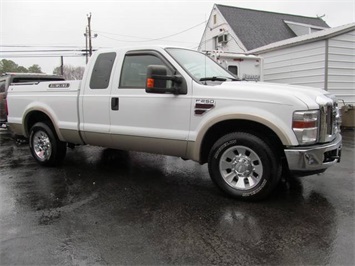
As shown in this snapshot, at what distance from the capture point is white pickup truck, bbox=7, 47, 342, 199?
3.79 m

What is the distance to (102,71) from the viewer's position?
5.17 m

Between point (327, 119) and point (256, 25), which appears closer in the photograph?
point (327, 119)

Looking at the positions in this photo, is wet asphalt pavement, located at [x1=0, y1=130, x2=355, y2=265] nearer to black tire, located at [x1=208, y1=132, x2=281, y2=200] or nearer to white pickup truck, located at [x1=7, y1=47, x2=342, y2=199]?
black tire, located at [x1=208, y1=132, x2=281, y2=200]

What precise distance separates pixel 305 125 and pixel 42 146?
4.61 m

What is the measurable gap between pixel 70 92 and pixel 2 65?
190 ft

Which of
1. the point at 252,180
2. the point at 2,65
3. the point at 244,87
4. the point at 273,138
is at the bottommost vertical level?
the point at 252,180

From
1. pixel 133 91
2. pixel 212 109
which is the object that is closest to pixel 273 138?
pixel 212 109

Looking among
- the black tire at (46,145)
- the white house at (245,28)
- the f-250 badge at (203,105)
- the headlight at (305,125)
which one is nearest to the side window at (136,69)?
the f-250 badge at (203,105)

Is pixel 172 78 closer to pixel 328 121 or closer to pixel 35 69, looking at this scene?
pixel 328 121

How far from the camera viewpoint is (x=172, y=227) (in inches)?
136

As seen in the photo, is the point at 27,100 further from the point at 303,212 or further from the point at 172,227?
the point at 303,212

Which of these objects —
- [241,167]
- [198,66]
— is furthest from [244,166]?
[198,66]

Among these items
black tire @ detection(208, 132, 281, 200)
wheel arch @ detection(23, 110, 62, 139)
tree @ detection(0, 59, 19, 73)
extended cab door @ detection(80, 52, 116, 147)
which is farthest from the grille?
tree @ detection(0, 59, 19, 73)

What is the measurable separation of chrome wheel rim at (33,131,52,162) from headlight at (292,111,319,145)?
13.8 feet
